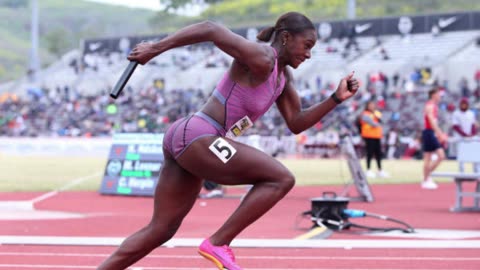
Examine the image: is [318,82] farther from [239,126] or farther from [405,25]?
[239,126]

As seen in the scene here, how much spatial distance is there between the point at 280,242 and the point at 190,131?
4.34 metres

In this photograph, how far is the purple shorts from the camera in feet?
18.8

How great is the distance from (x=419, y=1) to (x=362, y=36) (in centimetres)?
2670

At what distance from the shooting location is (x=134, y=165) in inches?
661

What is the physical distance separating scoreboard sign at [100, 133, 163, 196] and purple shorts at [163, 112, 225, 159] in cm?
1057

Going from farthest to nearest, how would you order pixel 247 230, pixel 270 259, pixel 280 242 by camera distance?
pixel 247 230 → pixel 280 242 → pixel 270 259

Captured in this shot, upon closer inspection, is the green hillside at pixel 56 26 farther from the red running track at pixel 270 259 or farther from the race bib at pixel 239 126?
the race bib at pixel 239 126

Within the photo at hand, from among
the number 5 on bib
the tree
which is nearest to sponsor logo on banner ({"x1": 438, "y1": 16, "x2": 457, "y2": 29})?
the tree

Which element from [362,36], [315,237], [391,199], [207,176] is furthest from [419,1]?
[207,176]

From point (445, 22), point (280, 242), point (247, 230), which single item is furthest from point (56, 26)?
point (280, 242)

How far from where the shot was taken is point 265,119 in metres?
40.0

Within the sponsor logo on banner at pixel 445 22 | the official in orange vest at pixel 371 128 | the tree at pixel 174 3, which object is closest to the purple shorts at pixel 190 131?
the official in orange vest at pixel 371 128

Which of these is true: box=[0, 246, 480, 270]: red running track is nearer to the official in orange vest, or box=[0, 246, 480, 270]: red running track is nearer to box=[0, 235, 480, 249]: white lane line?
box=[0, 235, 480, 249]: white lane line

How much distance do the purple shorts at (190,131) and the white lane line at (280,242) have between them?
12.7 feet
